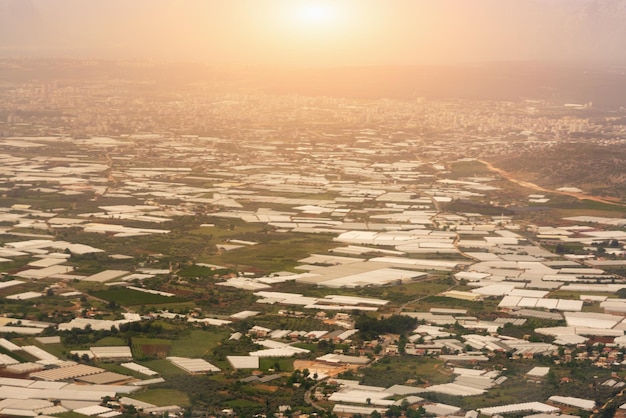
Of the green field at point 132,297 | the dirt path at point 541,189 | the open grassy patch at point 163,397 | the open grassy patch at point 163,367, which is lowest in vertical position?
the dirt path at point 541,189

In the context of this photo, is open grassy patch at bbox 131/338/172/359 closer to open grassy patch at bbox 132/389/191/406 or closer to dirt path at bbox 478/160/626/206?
open grassy patch at bbox 132/389/191/406

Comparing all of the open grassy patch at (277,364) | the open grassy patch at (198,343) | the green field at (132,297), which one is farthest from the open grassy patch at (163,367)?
the green field at (132,297)

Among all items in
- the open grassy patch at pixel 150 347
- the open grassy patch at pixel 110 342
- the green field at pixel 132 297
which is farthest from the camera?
the green field at pixel 132 297

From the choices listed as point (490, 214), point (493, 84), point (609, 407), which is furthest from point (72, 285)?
point (493, 84)

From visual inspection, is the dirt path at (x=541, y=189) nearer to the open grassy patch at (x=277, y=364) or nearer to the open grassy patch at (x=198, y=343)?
the open grassy patch at (x=198, y=343)

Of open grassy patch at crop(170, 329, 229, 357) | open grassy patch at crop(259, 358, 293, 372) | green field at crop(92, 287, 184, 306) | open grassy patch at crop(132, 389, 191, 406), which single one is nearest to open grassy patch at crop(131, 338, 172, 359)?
open grassy patch at crop(170, 329, 229, 357)

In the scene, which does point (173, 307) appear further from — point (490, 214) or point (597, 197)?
point (597, 197)

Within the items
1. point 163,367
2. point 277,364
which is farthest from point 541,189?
point 163,367

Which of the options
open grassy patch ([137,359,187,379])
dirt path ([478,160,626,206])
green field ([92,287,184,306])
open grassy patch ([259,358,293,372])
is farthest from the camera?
dirt path ([478,160,626,206])

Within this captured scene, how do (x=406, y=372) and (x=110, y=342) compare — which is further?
(x=110, y=342)

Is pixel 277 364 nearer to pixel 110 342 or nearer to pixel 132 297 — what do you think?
pixel 110 342

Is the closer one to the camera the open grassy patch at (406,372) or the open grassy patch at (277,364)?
the open grassy patch at (406,372)
